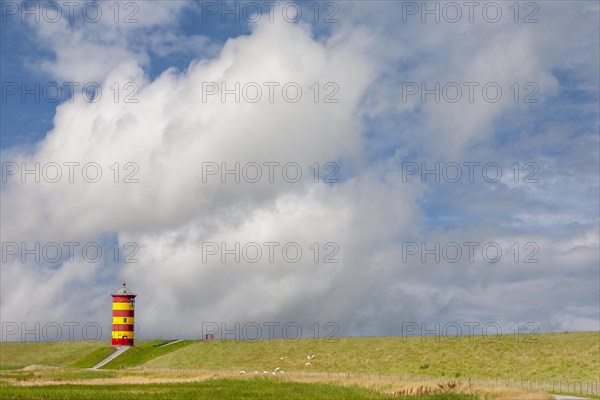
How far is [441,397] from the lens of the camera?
54438 mm

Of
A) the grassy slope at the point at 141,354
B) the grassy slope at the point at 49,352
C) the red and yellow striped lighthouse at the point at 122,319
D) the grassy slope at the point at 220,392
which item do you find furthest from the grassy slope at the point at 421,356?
the grassy slope at the point at 220,392

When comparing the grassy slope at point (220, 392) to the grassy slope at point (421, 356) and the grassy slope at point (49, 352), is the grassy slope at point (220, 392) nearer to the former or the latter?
the grassy slope at point (421, 356)

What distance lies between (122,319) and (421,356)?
60791 millimetres

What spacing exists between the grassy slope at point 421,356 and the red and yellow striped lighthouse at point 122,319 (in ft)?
42.5

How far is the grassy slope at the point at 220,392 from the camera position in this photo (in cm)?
5634

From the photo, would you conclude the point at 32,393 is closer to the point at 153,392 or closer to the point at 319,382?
the point at 153,392

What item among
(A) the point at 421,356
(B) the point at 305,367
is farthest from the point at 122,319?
(A) the point at 421,356

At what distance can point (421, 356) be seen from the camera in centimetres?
10050

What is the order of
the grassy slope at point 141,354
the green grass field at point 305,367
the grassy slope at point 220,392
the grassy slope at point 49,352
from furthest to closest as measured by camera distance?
the grassy slope at point 49,352, the grassy slope at point 141,354, the green grass field at point 305,367, the grassy slope at point 220,392

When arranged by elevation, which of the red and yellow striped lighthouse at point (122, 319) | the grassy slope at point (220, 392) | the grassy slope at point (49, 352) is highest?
the red and yellow striped lighthouse at point (122, 319)

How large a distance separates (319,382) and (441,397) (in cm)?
2017

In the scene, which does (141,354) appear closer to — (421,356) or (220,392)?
(421,356)

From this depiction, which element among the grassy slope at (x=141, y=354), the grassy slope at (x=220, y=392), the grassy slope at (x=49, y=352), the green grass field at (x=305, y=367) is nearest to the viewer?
the grassy slope at (x=220, y=392)

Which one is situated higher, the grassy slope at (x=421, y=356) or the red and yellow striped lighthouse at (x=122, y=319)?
the red and yellow striped lighthouse at (x=122, y=319)
